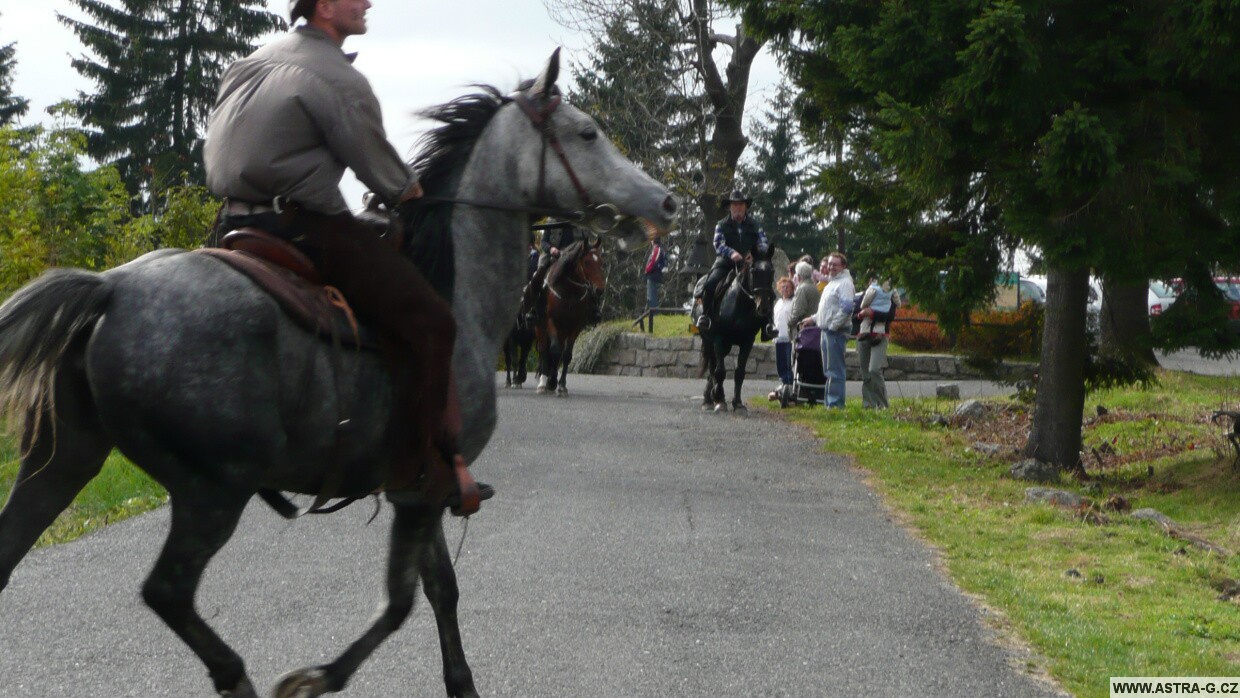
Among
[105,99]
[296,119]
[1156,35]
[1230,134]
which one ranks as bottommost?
[296,119]

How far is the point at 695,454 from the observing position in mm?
15062

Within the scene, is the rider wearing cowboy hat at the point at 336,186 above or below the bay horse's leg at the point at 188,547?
above

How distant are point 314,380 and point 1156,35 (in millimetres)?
8782

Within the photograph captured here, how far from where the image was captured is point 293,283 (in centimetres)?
497

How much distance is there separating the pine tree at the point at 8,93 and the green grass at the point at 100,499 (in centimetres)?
4995

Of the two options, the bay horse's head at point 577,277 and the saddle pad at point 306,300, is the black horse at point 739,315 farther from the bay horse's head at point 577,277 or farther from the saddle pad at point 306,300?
the saddle pad at point 306,300

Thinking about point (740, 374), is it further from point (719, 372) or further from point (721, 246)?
point (721, 246)

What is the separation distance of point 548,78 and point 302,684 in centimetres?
264

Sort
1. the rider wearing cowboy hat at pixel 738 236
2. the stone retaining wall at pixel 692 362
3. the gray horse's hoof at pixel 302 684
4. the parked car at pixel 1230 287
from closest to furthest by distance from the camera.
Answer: the gray horse's hoof at pixel 302 684 → the parked car at pixel 1230 287 → the rider wearing cowboy hat at pixel 738 236 → the stone retaining wall at pixel 692 362

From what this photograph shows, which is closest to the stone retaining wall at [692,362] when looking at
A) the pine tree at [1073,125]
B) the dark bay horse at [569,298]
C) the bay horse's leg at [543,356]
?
the bay horse's leg at [543,356]

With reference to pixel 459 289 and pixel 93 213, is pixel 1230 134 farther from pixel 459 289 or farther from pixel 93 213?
pixel 93 213

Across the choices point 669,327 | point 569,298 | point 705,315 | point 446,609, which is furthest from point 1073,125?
point 669,327

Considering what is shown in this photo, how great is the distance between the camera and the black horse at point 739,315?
1950cm

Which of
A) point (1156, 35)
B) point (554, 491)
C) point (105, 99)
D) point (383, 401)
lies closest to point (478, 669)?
point (383, 401)
